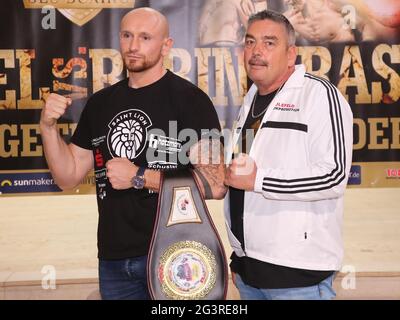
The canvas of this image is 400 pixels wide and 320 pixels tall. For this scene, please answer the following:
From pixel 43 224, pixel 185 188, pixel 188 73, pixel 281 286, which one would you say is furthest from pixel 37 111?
pixel 281 286

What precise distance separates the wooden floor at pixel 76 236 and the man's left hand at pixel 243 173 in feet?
6.36

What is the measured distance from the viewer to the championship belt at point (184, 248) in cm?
227

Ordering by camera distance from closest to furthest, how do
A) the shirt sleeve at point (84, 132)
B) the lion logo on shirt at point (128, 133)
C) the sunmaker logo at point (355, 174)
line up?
the lion logo on shirt at point (128, 133) < the shirt sleeve at point (84, 132) < the sunmaker logo at point (355, 174)

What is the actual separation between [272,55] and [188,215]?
0.70 m

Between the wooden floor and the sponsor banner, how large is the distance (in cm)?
39

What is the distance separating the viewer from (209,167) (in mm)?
2342

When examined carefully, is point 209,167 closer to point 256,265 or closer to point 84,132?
point 256,265

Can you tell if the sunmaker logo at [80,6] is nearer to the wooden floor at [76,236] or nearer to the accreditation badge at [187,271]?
the wooden floor at [76,236]

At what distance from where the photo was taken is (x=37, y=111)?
4543 mm

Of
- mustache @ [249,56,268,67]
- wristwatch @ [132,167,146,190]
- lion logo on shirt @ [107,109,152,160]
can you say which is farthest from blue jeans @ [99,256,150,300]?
mustache @ [249,56,268,67]

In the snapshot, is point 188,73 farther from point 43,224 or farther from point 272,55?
point 272,55

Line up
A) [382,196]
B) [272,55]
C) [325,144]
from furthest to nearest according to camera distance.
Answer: [382,196] → [272,55] → [325,144]

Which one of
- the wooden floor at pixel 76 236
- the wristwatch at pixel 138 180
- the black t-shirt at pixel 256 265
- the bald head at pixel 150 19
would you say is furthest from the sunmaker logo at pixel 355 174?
the wristwatch at pixel 138 180

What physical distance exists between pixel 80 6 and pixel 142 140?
7.97 feet
